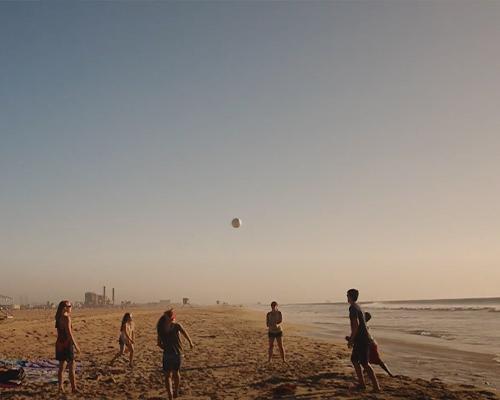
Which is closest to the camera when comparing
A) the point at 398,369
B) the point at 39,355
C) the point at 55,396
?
→ the point at 55,396

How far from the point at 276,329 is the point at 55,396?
21.0ft

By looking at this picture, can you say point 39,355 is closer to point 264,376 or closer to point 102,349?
point 102,349

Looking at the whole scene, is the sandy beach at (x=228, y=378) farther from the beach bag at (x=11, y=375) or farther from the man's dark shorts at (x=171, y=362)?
the man's dark shorts at (x=171, y=362)

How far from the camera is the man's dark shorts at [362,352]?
8.87 meters

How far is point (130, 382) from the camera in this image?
10.2 meters

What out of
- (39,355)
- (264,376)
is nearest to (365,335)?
(264,376)

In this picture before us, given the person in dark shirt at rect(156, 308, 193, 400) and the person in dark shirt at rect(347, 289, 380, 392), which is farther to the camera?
the person in dark shirt at rect(347, 289, 380, 392)

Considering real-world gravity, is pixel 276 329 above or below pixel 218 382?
above

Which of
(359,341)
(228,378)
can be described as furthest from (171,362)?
(359,341)

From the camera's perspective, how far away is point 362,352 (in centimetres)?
891

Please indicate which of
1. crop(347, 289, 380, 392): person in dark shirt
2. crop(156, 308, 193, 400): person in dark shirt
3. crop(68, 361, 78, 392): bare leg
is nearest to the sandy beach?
crop(68, 361, 78, 392): bare leg

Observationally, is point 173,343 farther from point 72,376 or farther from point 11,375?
point 11,375

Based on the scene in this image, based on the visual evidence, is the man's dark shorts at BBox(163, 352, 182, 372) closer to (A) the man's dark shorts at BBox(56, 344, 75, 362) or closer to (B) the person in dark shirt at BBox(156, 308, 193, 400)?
(B) the person in dark shirt at BBox(156, 308, 193, 400)

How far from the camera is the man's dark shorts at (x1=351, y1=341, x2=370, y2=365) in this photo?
29.1 feet
